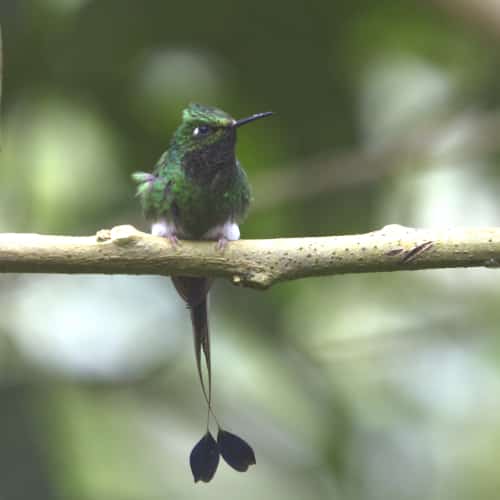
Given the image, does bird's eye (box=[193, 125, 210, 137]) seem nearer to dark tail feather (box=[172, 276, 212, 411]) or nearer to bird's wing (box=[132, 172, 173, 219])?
bird's wing (box=[132, 172, 173, 219])

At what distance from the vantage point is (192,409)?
15.0ft

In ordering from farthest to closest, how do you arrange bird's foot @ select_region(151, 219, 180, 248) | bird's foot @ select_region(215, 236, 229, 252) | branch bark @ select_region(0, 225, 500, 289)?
bird's foot @ select_region(151, 219, 180, 248)
bird's foot @ select_region(215, 236, 229, 252)
branch bark @ select_region(0, 225, 500, 289)

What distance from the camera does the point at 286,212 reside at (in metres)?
5.11

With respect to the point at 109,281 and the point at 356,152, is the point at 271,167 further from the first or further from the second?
the point at 109,281

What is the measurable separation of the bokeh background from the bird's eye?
1494 millimetres

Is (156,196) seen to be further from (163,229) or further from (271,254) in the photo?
(271,254)

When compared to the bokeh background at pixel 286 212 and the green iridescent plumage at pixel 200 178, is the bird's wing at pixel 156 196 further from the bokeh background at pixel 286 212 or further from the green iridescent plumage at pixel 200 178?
the bokeh background at pixel 286 212

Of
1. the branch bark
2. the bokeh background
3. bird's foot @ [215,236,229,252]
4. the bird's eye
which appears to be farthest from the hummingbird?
the bokeh background

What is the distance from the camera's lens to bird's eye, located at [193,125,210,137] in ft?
10.8

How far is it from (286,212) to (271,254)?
2.62m

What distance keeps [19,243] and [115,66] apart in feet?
9.17

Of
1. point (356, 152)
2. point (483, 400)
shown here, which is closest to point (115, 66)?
point (356, 152)

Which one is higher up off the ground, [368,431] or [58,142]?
[58,142]

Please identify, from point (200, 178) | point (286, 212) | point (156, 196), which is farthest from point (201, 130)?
point (286, 212)
